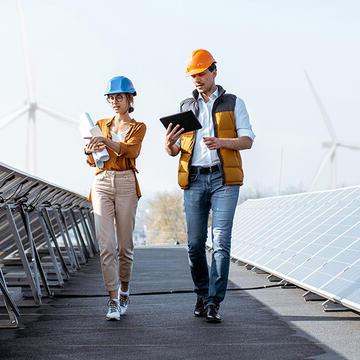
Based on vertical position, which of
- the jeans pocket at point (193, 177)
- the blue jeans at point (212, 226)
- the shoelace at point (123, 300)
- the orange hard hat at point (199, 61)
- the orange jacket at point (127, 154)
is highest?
the orange hard hat at point (199, 61)

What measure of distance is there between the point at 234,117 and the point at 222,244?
1.16 meters

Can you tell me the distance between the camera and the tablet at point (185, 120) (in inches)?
327

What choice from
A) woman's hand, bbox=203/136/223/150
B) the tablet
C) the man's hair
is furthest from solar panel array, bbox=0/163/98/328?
the man's hair

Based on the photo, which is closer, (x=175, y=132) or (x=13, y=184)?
(x=175, y=132)

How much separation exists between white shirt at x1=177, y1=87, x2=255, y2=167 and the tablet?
233mm

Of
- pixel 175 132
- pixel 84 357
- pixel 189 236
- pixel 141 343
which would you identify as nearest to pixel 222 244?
pixel 189 236

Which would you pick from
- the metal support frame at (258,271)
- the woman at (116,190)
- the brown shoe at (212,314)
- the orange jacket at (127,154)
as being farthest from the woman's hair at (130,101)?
the metal support frame at (258,271)

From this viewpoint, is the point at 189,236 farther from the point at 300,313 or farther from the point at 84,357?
the point at 84,357

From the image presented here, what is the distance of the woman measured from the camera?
28.3 feet

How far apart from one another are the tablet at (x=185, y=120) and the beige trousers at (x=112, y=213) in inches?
27.4

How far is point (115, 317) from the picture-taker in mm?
8406

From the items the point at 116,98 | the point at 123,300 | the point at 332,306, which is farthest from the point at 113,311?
the point at 332,306

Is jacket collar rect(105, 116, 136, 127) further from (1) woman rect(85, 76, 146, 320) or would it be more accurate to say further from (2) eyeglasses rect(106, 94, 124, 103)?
(2) eyeglasses rect(106, 94, 124, 103)

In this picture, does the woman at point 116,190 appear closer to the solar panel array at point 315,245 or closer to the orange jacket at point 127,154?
the orange jacket at point 127,154
